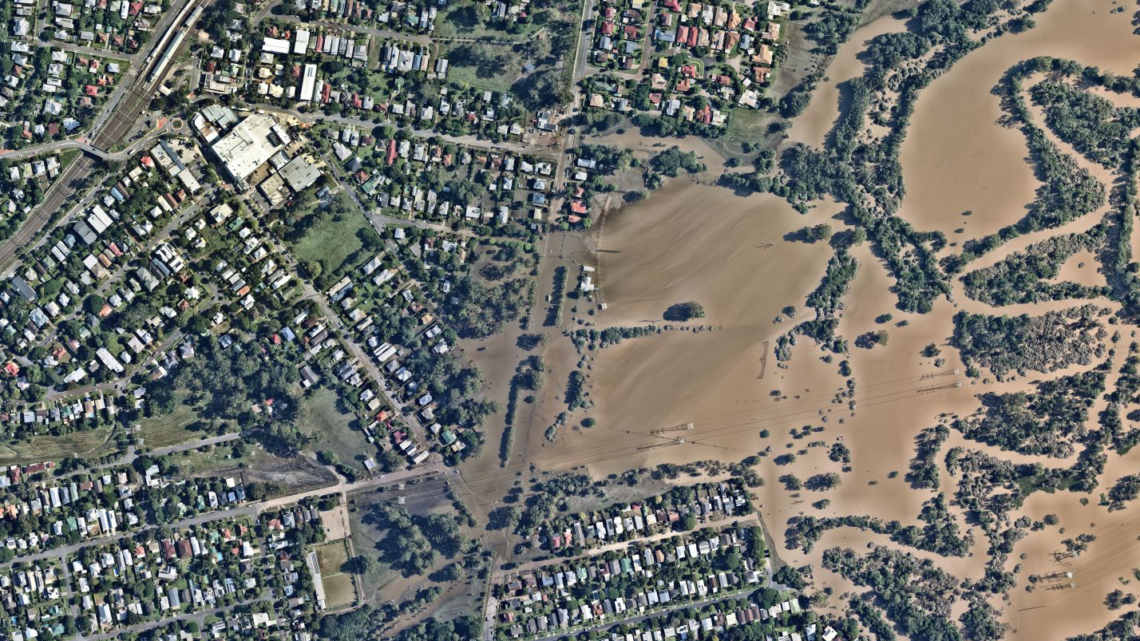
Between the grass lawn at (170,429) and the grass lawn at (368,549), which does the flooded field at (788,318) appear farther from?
the grass lawn at (170,429)

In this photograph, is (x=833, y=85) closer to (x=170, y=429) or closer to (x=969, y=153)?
(x=969, y=153)

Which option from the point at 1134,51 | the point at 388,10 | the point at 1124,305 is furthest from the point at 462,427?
the point at 1134,51

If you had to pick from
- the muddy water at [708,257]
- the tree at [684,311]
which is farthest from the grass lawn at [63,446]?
the tree at [684,311]

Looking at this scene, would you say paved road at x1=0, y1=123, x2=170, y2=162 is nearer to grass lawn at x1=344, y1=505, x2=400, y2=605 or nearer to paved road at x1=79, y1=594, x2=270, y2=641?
grass lawn at x1=344, y1=505, x2=400, y2=605

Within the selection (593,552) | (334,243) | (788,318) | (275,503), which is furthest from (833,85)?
(275,503)

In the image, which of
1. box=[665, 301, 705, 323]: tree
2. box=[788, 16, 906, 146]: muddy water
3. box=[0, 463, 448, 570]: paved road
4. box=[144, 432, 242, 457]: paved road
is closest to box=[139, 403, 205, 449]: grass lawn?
box=[144, 432, 242, 457]: paved road

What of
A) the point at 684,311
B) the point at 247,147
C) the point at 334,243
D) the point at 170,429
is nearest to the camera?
the point at 247,147

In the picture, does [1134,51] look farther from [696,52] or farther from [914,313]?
[696,52]

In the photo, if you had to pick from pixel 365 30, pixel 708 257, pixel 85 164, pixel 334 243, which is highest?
pixel 365 30
